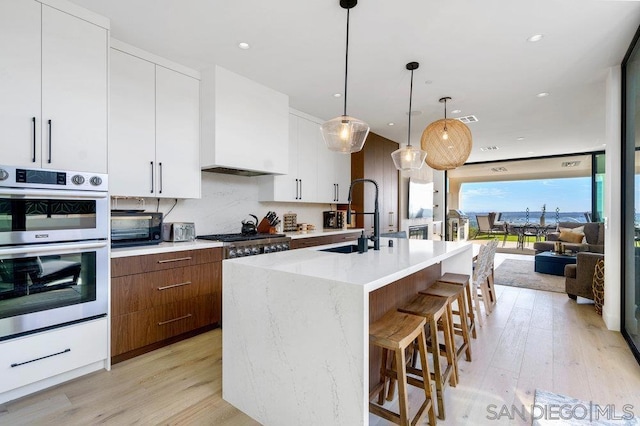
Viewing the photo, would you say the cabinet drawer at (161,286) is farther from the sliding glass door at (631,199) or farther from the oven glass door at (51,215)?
the sliding glass door at (631,199)

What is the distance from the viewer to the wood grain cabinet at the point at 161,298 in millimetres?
2406

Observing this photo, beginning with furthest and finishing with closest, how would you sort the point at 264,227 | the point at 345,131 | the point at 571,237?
the point at 571,237
the point at 264,227
the point at 345,131

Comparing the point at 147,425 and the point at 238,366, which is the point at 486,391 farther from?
the point at 147,425

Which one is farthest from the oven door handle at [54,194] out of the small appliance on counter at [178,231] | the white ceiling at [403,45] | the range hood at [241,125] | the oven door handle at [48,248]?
the white ceiling at [403,45]

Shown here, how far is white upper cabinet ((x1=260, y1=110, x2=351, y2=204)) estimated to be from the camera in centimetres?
415

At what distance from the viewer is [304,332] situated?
155cm

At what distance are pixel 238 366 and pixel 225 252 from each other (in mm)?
1411

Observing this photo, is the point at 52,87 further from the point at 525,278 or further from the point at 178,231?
the point at 525,278

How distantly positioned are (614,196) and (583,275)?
1.45m

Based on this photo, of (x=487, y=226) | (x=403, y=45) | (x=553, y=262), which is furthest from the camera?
(x=487, y=226)

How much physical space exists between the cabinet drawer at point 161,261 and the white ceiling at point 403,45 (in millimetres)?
1833

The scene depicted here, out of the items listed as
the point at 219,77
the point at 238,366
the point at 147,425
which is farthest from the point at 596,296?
the point at 219,77

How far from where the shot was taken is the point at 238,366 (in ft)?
6.09

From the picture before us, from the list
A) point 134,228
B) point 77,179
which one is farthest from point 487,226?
point 77,179
